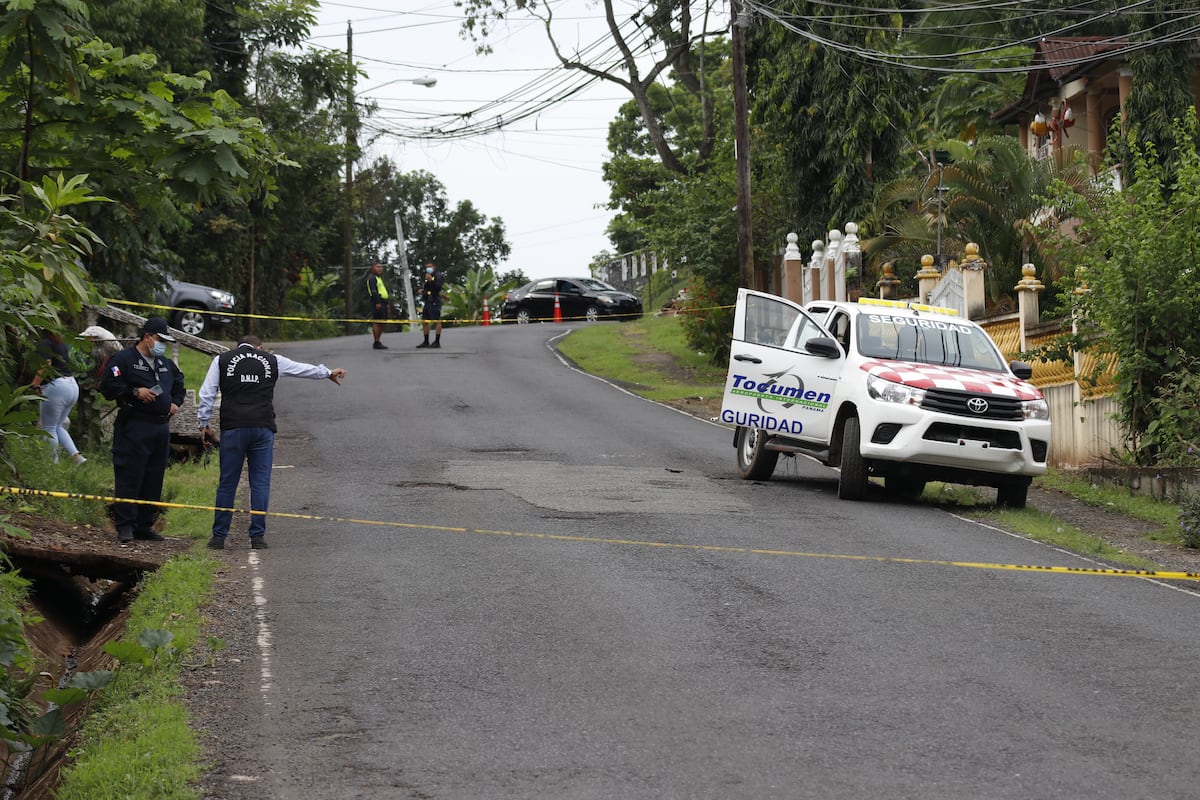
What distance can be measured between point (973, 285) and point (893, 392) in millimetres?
7467

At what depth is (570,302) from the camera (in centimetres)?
4812

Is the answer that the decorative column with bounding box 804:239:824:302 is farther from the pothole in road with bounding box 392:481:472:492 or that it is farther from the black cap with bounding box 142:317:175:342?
the black cap with bounding box 142:317:175:342

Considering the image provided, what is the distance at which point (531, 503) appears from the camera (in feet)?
46.2

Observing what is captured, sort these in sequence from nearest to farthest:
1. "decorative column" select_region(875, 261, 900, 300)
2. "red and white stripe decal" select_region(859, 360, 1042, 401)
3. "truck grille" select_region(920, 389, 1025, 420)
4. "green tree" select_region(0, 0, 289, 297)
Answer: "green tree" select_region(0, 0, 289, 297)
"truck grille" select_region(920, 389, 1025, 420)
"red and white stripe decal" select_region(859, 360, 1042, 401)
"decorative column" select_region(875, 261, 900, 300)

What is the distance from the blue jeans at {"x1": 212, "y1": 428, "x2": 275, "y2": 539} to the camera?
12047 mm

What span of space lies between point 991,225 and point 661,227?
11.6 m

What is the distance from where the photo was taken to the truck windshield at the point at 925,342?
15414 mm

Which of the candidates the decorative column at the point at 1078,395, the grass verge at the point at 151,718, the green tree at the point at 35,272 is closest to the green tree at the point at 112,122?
the green tree at the point at 35,272

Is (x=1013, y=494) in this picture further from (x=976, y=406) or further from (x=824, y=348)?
(x=824, y=348)

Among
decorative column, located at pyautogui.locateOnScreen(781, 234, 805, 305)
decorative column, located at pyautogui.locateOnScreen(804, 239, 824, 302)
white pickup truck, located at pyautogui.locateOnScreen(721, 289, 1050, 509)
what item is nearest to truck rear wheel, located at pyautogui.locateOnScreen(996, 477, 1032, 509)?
white pickup truck, located at pyautogui.locateOnScreen(721, 289, 1050, 509)

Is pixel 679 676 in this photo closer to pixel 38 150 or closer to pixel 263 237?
pixel 38 150

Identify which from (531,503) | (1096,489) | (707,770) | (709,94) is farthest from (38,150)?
(709,94)

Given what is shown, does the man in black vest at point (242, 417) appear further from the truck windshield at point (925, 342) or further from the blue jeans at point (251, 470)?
the truck windshield at point (925, 342)

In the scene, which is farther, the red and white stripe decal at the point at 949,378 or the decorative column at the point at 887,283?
the decorative column at the point at 887,283
